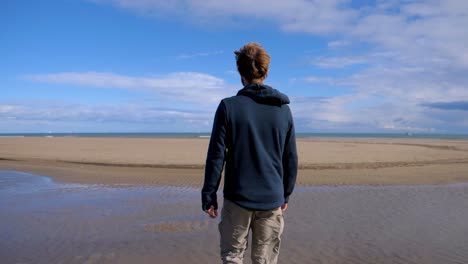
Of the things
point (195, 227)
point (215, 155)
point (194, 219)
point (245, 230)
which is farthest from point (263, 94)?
point (194, 219)

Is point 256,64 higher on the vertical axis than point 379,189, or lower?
higher

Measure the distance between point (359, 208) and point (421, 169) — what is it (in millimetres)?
8868

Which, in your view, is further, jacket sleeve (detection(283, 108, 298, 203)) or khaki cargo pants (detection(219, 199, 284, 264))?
jacket sleeve (detection(283, 108, 298, 203))

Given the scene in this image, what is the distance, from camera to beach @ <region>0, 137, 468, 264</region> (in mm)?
5859

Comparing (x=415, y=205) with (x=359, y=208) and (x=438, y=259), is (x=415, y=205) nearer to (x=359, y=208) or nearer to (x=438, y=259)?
(x=359, y=208)

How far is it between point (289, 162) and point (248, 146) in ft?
1.47

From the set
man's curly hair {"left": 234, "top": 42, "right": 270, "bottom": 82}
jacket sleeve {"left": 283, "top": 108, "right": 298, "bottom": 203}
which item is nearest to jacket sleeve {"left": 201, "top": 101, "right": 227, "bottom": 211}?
man's curly hair {"left": 234, "top": 42, "right": 270, "bottom": 82}

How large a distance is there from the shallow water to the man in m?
2.55

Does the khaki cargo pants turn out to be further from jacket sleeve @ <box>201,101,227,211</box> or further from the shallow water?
the shallow water

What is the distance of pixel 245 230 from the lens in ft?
10.6

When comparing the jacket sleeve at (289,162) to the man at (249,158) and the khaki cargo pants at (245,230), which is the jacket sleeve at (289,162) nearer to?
the man at (249,158)

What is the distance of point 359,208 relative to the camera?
8992 millimetres

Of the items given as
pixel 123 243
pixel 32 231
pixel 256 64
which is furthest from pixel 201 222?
pixel 256 64

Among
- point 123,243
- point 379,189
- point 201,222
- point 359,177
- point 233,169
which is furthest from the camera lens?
point 359,177
